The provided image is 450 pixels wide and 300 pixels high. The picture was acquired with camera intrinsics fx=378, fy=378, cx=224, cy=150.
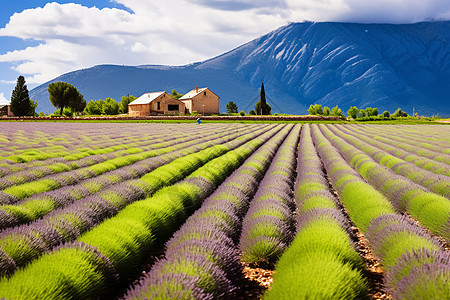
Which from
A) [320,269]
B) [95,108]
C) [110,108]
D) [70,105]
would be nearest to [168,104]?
[70,105]

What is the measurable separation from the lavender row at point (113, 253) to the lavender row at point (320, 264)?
65.6 inches

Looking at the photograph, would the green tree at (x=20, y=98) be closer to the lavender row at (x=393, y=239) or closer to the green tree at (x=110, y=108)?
the green tree at (x=110, y=108)

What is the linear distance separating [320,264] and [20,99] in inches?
3646

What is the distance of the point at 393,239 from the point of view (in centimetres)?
467

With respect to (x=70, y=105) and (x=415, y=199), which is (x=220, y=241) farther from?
(x=70, y=105)

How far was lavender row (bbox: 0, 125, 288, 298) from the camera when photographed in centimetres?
320

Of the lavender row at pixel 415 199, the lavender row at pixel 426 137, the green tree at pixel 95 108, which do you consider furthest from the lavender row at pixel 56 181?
the green tree at pixel 95 108

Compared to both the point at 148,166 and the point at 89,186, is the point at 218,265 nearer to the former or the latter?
the point at 89,186

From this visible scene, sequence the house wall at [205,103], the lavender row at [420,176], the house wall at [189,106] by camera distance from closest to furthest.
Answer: the lavender row at [420,176], the house wall at [205,103], the house wall at [189,106]

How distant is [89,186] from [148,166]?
3098mm

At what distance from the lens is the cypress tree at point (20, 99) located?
82.6 metres

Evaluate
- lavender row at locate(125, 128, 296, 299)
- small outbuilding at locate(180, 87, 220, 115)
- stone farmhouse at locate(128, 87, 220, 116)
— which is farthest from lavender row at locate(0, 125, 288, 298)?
small outbuilding at locate(180, 87, 220, 115)

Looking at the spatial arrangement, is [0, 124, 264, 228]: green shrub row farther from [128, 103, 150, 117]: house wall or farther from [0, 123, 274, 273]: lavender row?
[128, 103, 150, 117]: house wall

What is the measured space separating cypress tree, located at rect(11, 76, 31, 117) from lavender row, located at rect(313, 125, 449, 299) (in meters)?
89.4
